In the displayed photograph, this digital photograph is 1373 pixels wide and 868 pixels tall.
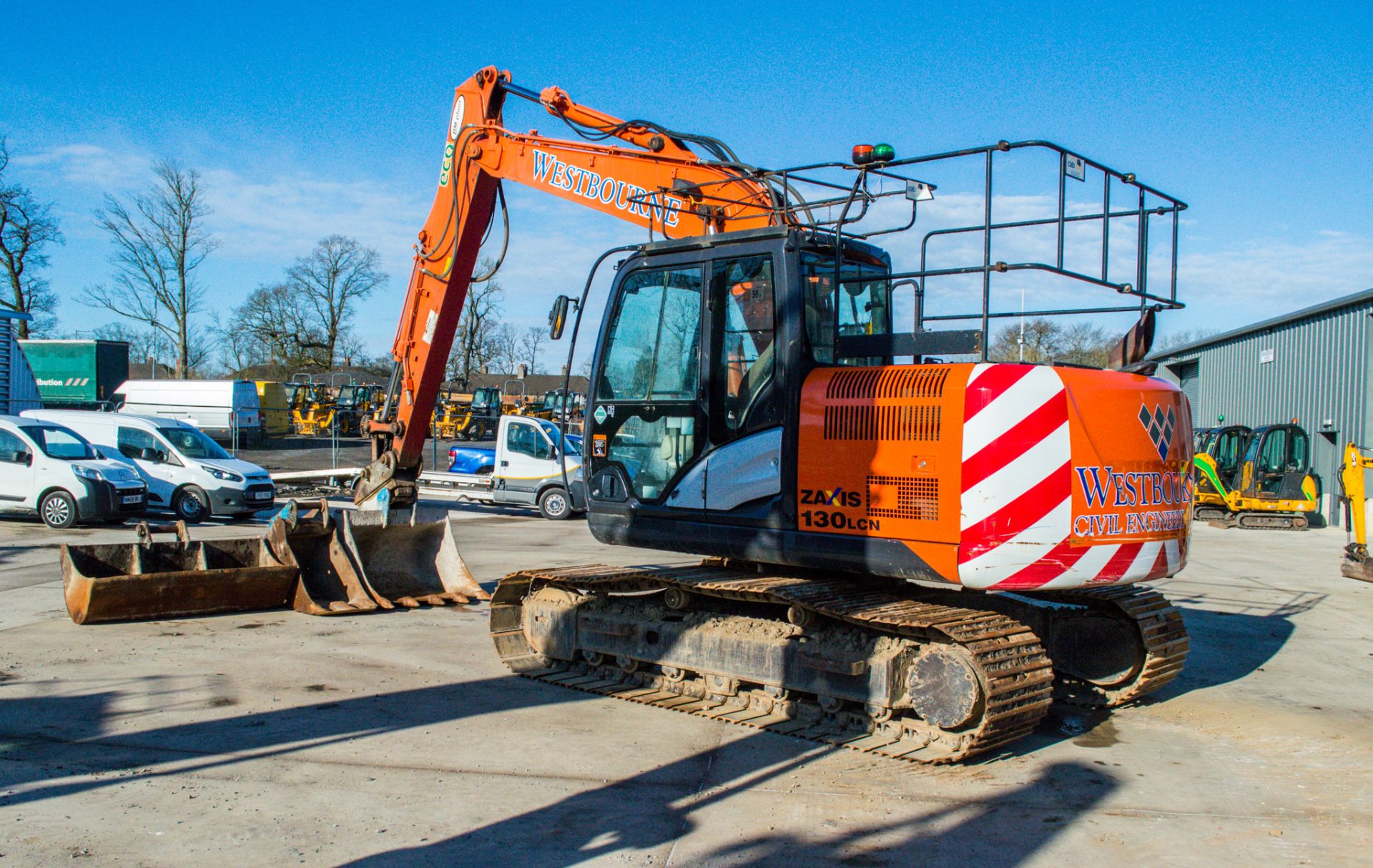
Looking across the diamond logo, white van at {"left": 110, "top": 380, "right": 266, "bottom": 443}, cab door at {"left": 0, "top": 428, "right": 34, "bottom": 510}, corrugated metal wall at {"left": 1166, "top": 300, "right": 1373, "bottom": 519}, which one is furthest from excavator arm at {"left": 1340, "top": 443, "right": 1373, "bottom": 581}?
white van at {"left": 110, "top": 380, "right": 266, "bottom": 443}

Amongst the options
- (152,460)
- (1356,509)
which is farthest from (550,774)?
(152,460)

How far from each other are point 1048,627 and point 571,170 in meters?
5.08

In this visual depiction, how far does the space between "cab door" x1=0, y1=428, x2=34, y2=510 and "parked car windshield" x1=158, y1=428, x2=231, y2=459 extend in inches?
83.2

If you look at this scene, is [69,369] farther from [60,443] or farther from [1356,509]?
[1356,509]

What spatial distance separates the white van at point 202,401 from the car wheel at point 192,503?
2072 cm

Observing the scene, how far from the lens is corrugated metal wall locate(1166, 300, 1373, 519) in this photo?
21.8 metres

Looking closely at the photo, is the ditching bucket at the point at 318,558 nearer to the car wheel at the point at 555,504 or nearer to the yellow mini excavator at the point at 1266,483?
the car wheel at the point at 555,504

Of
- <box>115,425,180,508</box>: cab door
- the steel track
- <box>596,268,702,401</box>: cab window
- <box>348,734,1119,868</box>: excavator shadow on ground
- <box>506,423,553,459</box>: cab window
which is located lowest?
<box>348,734,1119,868</box>: excavator shadow on ground

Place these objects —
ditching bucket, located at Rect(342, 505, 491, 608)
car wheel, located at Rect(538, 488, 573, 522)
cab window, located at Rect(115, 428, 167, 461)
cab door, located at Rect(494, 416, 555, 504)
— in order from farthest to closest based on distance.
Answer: cab door, located at Rect(494, 416, 555, 504) → car wheel, located at Rect(538, 488, 573, 522) → cab window, located at Rect(115, 428, 167, 461) → ditching bucket, located at Rect(342, 505, 491, 608)

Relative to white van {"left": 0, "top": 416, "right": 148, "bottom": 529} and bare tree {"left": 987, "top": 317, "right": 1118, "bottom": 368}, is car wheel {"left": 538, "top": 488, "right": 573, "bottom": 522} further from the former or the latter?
bare tree {"left": 987, "top": 317, "right": 1118, "bottom": 368}

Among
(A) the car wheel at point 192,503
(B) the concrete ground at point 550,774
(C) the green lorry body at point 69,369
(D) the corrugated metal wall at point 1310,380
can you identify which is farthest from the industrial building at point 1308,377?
(C) the green lorry body at point 69,369

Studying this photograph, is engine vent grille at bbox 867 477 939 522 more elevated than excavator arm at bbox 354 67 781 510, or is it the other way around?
excavator arm at bbox 354 67 781 510

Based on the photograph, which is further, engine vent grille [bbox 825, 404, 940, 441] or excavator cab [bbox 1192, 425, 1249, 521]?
excavator cab [bbox 1192, 425, 1249, 521]

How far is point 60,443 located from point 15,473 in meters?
0.75
